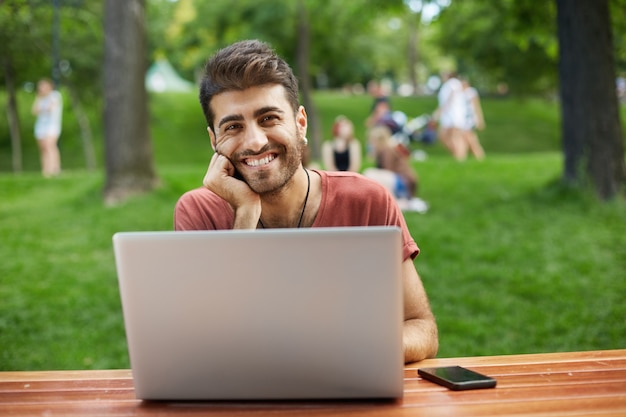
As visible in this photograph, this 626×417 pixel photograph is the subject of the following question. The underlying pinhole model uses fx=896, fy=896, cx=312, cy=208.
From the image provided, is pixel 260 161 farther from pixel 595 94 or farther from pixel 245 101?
pixel 595 94

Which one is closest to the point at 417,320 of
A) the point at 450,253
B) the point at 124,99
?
the point at 450,253

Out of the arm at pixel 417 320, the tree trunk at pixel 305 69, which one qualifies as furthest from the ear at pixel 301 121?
the tree trunk at pixel 305 69

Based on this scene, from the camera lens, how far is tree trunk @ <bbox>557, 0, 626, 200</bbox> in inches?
334

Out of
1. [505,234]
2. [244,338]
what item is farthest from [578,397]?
[505,234]

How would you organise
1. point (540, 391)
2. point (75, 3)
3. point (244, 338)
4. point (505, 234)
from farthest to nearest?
1. point (75, 3)
2. point (505, 234)
3. point (540, 391)
4. point (244, 338)

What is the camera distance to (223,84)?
261 centimetres

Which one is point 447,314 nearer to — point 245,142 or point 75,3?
point 245,142

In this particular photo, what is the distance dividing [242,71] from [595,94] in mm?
6646

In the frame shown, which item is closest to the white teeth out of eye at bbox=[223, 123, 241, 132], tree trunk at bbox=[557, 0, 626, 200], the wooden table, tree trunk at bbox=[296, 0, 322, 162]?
eye at bbox=[223, 123, 241, 132]

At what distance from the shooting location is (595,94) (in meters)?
8.53

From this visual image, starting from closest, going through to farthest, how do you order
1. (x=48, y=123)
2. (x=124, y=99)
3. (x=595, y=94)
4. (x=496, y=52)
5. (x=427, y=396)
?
(x=427, y=396), (x=595, y=94), (x=124, y=99), (x=48, y=123), (x=496, y=52)

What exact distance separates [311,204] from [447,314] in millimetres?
3910

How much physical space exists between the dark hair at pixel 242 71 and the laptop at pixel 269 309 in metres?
0.97

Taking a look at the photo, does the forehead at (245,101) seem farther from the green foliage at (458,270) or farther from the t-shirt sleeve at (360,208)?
the green foliage at (458,270)
